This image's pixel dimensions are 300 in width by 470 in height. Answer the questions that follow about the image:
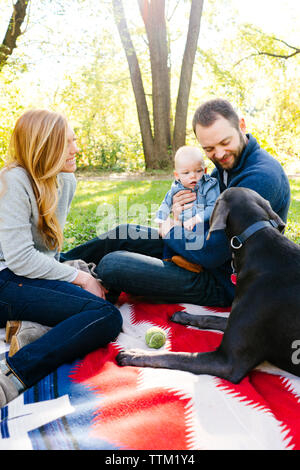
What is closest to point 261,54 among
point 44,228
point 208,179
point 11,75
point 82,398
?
point 11,75

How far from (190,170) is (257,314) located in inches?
70.6

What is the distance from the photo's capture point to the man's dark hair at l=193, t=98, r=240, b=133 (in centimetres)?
284

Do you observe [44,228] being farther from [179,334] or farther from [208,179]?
[208,179]

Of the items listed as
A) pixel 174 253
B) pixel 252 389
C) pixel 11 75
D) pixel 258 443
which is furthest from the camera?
pixel 11 75

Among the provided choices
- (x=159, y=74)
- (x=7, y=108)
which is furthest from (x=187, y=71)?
(x=7, y=108)

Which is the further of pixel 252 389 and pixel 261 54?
pixel 261 54

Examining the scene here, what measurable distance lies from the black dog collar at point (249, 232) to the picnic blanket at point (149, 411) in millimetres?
738

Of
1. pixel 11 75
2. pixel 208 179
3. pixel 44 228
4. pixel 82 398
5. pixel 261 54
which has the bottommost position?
pixel 82 398

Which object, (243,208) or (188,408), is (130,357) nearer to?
(188,408)

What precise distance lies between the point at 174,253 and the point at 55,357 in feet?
4.48

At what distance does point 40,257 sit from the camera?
8.20 feet

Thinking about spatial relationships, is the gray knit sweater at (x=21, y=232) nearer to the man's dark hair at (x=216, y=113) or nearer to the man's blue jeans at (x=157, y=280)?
the man's blue jeans at (x=157, y=280)

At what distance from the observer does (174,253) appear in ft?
10.4

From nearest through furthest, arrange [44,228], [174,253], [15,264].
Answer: [15,264] < [44,228] < [174,253]
